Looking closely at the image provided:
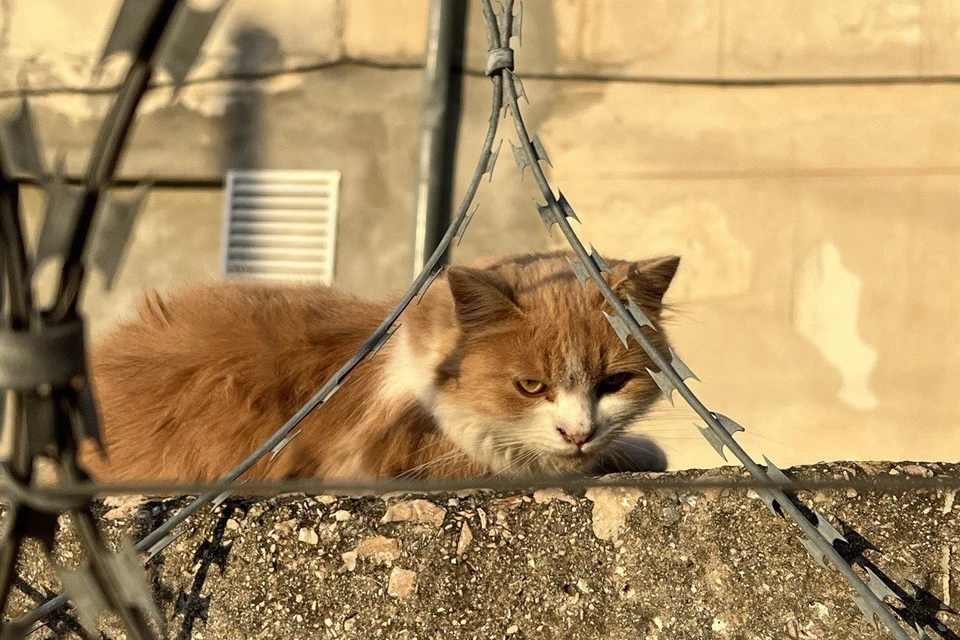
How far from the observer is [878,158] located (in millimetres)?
4121

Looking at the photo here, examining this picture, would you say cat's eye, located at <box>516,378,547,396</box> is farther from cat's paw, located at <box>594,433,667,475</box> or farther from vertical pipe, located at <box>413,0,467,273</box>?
vertical pipe, located at <box>413,0,467,273</box>

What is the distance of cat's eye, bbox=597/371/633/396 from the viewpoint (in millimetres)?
2139

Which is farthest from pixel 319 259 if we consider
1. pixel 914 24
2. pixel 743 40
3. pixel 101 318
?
pixel 914 24

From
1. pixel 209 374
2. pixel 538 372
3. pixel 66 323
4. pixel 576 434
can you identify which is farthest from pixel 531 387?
pixel 66 323

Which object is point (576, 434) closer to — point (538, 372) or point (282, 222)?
point (538, 372)

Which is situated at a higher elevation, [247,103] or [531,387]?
[247,103]

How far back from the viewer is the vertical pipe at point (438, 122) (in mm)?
4223

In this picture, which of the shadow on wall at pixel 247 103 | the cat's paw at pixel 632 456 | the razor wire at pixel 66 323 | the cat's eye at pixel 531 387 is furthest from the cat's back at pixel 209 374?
the shadow on wall at pixel 247 103

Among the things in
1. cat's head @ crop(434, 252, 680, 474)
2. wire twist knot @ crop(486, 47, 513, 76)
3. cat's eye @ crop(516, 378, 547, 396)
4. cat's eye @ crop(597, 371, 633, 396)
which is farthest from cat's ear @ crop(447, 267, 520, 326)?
wire twist knot @ crop(486, 47, 513, 76)

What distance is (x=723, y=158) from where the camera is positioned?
422 cm

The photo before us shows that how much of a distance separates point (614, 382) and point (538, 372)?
203 mm

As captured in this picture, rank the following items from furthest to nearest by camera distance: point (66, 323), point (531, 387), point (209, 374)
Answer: point (531, 387) → point (209, 374) → point (66, 323)

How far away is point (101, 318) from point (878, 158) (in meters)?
3.80

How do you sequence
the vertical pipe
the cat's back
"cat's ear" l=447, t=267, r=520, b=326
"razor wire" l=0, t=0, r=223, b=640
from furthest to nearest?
1. the vertical pipe
2. "cat's ear" l=447, t=267, r=520, b=326
3. the cat's back
4. "razor wire" l=0, t=0, r=223, b=640
